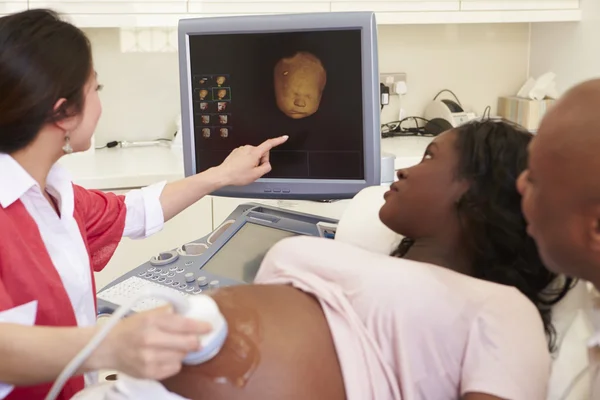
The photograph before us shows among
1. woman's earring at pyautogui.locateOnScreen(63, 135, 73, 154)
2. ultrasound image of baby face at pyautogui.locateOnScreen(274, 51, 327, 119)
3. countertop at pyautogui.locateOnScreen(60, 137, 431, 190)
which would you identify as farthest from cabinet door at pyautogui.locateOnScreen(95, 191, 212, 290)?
woman's earring at pyautogui.locateOnScreen(63, 135, 73, 154)

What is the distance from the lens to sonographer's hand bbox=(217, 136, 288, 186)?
4.69 ft

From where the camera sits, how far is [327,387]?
885 mm

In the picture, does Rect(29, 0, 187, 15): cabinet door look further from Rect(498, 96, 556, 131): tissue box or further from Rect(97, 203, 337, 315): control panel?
Rect(498, 96, 556, 131): tissue box

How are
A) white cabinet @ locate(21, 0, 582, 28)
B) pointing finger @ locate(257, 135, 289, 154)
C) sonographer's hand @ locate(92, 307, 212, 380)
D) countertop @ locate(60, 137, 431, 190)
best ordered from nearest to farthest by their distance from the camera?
sonographer's hand @ locate(92, 307, 212, 380)
pointing finger @ locate(257, 135, 289, 154)
countertop @ locate(60, 137, 431, 190)
white cabinet @ locate(21, 0, 582, 28)

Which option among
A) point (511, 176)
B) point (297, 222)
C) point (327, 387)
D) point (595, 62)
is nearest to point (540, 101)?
point (595, 62)

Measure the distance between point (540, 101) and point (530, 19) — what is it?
0.33m

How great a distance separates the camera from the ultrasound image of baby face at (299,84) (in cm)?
141

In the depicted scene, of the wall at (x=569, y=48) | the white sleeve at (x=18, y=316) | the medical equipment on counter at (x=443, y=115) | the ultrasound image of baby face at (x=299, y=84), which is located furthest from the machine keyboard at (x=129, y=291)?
the wall at (x=569, y=48)

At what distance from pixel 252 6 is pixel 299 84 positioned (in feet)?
3.67

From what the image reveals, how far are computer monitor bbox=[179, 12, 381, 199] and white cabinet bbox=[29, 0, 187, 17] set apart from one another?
98 cm

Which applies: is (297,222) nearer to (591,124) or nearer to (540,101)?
(591,124)

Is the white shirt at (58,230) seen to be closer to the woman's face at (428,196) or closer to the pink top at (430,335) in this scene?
the pink top at (430,335)

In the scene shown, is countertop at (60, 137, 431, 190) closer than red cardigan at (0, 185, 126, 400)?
No

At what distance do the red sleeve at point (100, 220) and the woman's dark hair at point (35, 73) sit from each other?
28 cm
